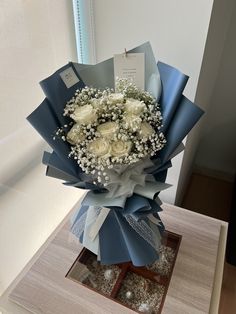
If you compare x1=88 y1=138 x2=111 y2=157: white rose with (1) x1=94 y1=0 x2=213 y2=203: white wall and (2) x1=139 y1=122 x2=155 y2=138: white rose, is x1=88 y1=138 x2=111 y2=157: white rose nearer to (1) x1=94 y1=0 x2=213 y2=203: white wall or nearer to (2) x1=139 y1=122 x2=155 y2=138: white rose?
(2) x1=139 y1=122 x2=155 y2=138: white rose

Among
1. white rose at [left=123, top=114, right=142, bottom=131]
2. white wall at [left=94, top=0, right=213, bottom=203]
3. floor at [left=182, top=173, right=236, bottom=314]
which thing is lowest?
floor at [left=182, top=173, right=236, bottom=314]

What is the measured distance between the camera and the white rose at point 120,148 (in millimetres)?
623

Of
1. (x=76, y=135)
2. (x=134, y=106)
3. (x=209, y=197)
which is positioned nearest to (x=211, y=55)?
(x=134, y=106)

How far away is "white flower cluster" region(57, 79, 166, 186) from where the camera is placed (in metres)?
0.62

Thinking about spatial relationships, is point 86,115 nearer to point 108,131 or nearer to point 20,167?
point 108,131

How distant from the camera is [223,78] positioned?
1708mm

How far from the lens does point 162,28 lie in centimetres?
91

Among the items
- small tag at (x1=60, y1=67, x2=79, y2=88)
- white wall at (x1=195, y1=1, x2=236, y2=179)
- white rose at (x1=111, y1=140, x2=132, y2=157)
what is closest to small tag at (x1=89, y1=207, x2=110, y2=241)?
white rose at (x1=111, y1=140, x2=132, y2=157)

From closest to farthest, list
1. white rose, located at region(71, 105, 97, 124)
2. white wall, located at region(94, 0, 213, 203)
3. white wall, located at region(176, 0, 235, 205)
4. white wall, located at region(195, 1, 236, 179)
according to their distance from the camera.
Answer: white rose, located at region(71, 105, 97, 124)
white wall, located at region(94, 0, 213, 203)
white wall, located at region(176, 0, 235, 205)
white wall, located at region(195, 1, 236, 179)

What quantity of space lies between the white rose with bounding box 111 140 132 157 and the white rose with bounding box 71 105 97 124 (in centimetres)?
8

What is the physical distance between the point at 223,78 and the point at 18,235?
152cm

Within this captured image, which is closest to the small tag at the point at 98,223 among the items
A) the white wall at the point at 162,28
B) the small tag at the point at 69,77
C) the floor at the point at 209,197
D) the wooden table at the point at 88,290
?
the wooden table at the point at 88,290

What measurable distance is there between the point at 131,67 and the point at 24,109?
16.1 inches

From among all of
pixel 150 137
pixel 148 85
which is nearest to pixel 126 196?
pixel 150 137
